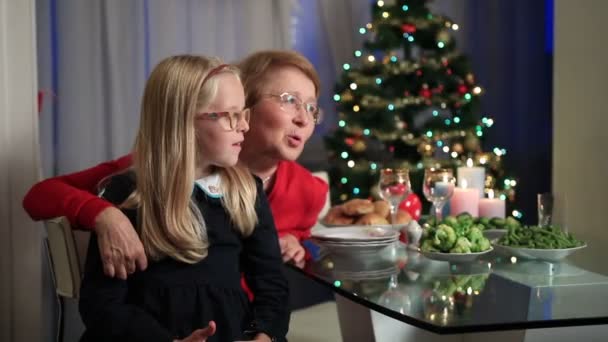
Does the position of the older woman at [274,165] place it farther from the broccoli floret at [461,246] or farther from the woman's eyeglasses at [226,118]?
the broccoli floret at [461,246]

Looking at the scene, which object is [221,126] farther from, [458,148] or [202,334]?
[458,148]

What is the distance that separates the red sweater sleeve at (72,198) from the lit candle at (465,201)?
1.03m

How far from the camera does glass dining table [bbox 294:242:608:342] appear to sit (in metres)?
1.32

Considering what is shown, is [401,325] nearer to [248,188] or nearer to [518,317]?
[248,188]

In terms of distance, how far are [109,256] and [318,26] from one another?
3089mm

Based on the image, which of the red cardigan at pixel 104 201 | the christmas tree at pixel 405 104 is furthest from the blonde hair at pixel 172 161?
the christmas tree at pixel 405 104

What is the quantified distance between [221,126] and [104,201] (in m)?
0.31

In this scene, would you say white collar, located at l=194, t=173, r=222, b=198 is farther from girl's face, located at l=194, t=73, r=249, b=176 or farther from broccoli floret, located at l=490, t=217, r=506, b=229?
broccoli floret, located at l=490, t=217, r=506, b=229

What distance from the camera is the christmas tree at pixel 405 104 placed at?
160 inches

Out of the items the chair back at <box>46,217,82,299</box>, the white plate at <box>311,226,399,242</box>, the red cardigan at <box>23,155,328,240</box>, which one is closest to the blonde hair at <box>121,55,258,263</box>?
the red cardigan at <box>23,155,328,240</box>

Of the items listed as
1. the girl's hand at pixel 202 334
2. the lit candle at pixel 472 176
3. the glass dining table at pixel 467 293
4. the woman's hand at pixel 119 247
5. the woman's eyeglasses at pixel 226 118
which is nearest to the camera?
the glass dining table at pixel 467 293

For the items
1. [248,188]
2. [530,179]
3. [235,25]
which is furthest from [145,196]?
[530,179]

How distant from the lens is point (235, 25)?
4.02m

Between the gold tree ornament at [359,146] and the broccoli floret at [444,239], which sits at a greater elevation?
the gold tree ornament at [359,146]
